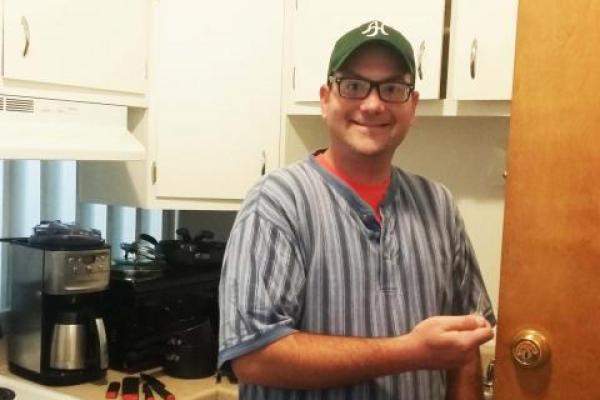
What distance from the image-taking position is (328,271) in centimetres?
124

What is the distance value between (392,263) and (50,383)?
1093 mm

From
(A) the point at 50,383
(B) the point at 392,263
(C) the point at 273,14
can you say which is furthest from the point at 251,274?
(C) the point at 273,14

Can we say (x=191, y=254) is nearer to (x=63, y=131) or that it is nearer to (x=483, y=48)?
(x=63, y=131)

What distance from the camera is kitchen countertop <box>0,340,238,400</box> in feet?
6.04

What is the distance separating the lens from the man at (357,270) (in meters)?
1.13

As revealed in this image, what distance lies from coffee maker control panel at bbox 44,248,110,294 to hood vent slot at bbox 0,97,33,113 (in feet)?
1.23

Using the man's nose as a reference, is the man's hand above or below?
below

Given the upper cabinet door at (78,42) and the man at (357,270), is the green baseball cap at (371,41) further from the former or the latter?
the upper cabinet door at (78,42)

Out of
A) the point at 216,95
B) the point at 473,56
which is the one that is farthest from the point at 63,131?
the point at 473,56

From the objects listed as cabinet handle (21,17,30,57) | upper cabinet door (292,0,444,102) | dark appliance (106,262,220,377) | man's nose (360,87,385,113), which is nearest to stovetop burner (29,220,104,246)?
dark appliance (106,262,220,377)

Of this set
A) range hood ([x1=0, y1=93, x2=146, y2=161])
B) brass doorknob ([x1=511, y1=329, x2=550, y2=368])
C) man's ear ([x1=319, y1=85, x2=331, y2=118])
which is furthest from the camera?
range hood ([x1=0, y1=93, x2=146, y2=161])

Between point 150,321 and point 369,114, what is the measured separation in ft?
3.49

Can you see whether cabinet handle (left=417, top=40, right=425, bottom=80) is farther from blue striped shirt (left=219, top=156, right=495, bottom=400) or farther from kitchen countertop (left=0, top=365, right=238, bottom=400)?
kitchen countertop (left=0, top=365, right=238, bottom=400)

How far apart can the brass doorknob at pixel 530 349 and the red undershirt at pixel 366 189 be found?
13.3 inches
